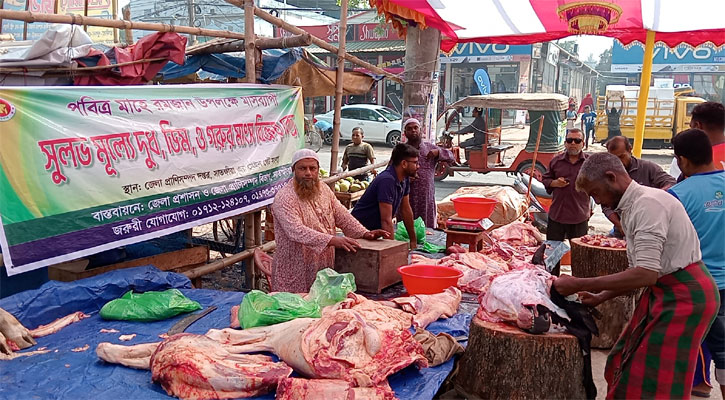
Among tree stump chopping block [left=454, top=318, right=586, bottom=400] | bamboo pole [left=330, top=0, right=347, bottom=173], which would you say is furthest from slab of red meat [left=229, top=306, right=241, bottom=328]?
bamboo pole [left=330, top=0, right=347, bottom=173]

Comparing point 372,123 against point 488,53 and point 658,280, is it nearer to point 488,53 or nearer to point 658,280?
point 488,53

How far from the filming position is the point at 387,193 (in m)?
4.88

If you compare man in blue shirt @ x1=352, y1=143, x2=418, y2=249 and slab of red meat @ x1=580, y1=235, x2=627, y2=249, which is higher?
man in blue shirt @ x1=352, y1=143, x2=418, y2=249

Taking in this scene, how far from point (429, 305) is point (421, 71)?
18.4 feet

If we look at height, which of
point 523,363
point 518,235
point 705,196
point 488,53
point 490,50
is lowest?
point 523,363

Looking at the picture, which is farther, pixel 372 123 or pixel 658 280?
pixel 372 123

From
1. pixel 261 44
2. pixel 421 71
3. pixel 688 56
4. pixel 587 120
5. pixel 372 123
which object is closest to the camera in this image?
pixel 261 44


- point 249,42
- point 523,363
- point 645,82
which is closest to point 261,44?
point 249,42

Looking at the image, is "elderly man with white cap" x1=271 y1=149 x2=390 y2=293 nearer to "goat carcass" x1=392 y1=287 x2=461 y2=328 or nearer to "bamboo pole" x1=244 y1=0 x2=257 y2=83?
"goat carcass" x1=392 y1=287 x2=461 y2=328

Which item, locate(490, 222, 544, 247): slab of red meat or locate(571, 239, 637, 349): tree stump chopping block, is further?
locate(490, 222, 544, 247): slab of red meat

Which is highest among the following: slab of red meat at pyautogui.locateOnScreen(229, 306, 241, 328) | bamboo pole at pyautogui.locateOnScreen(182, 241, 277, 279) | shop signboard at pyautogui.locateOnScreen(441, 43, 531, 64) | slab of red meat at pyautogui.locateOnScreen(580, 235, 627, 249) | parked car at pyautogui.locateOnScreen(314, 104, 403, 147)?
shop signboard at pyautogui.locateOnScreen(441, 43, 531, 64)

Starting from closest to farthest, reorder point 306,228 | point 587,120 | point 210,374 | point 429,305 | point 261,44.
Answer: point 210,374
point 429,305
point 306,228
point 261,44
point 587,120

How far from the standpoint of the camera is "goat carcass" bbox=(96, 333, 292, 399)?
270 cm

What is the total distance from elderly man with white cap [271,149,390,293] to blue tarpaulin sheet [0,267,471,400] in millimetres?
474
